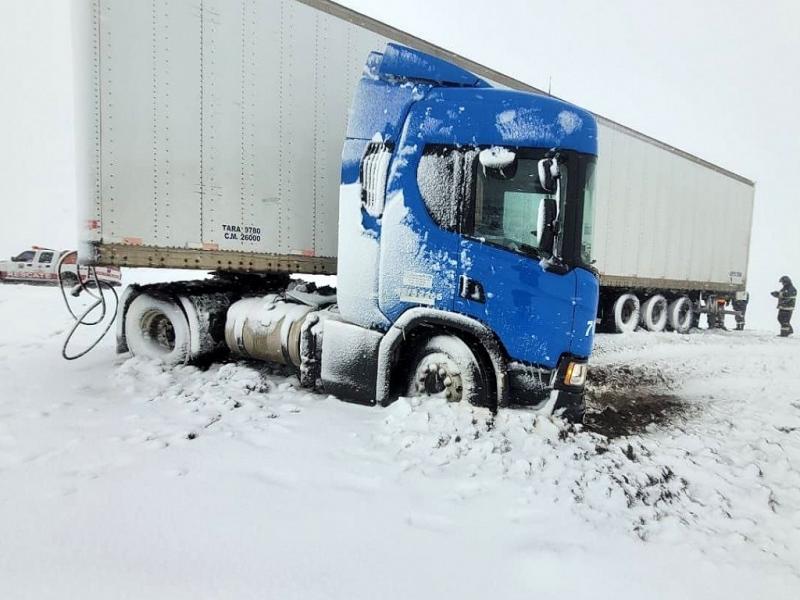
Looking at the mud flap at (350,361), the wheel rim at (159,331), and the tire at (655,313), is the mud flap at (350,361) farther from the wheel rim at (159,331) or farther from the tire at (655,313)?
the tire at (655,313)

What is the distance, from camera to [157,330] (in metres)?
6.46

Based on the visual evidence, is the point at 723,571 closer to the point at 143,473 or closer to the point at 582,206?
the point at 582,206

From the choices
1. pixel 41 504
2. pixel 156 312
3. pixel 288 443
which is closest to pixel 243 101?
pixel 156 312

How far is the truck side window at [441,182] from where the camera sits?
4531 millimetres

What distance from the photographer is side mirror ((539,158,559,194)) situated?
4.14m

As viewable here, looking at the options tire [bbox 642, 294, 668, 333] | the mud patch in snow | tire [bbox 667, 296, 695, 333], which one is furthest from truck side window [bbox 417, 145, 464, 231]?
tire [bbox 667, 296, 695, 333]

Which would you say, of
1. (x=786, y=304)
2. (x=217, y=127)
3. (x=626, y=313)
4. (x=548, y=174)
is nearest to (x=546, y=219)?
(x=548, y=174)

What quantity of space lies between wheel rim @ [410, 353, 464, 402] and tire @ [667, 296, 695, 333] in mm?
11784

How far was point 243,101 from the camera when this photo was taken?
18.7 feet

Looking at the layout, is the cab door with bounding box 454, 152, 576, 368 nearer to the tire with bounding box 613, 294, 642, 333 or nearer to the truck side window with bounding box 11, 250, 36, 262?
the tire with bounding box 613, 294, 642, 333

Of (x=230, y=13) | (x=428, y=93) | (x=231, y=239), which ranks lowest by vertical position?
(x=231, y=239)

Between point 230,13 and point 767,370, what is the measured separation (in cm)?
1066

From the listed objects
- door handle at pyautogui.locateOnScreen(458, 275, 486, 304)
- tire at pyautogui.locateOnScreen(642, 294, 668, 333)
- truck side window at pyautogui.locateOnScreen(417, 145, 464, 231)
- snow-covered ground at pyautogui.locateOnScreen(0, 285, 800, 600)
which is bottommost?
snow-covered ground at pyautogui.locateOnScreen(0, 285, 800, 600)

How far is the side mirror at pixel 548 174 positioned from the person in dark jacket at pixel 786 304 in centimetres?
1515
